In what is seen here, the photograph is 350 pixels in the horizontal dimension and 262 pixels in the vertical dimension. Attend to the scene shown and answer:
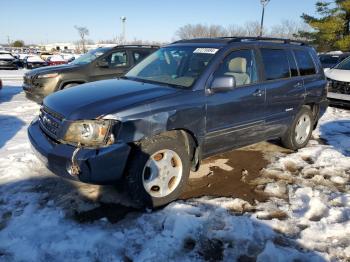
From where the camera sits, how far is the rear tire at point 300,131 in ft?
19.1

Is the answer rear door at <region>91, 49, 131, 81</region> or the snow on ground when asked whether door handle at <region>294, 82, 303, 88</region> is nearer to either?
the snow on ground

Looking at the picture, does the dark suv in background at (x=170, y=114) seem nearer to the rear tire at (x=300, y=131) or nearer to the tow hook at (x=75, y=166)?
the tow hook at (x=75, y=166)

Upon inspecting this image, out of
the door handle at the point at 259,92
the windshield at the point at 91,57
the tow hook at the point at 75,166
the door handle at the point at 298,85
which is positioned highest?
the windshield at the point at 91,57

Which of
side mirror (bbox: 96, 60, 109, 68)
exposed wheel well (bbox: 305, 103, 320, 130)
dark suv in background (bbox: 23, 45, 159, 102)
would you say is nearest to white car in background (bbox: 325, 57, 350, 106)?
exposed wheel well (bbox: 305, 103, 320, 130)

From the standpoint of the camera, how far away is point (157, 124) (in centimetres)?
362

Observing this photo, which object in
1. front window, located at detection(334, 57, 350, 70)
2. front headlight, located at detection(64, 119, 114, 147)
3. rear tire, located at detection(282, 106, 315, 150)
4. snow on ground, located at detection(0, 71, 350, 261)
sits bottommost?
snow on ground, located at detection(0, 71, 350, 261)

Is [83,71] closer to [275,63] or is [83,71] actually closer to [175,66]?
[175,66]

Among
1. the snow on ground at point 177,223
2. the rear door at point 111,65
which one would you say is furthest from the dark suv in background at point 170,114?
the rear door at point 111,65

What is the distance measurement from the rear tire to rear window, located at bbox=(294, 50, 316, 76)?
618mm

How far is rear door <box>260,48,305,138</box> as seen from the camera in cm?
501

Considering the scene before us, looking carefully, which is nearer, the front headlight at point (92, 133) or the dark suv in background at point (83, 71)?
the front headlight at point (92, 133)

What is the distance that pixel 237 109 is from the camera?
177 inches

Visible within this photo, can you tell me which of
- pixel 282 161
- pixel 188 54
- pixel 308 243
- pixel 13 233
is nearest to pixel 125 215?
pixel 13 233

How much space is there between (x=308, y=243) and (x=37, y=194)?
3.02 metres
